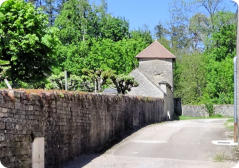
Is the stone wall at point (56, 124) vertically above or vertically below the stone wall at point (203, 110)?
above

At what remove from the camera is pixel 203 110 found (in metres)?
44.8

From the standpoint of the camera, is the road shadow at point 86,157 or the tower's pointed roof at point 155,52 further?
the tower's pointed roof at point 155,52

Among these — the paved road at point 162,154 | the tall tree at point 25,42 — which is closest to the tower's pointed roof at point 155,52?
the tall tree at point 25,42

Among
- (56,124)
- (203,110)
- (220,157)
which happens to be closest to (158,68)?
(203,110)

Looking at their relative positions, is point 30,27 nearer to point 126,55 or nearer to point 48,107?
point 48,107

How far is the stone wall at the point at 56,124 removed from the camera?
713cm

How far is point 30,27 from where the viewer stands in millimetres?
18016

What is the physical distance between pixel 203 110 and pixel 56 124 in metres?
37.2

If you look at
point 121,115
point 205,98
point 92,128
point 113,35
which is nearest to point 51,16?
point 113,35

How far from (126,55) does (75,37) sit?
6.55 m

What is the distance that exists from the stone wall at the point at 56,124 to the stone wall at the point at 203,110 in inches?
1118

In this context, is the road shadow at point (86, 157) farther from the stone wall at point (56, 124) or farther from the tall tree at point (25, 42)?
the tall tree at point (25, 42)

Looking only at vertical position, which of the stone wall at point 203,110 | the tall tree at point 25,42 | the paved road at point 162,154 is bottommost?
the stone wall at point 203,110

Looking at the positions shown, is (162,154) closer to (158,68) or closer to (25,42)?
(25,42)
